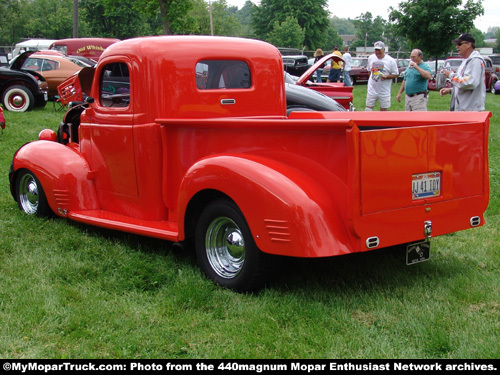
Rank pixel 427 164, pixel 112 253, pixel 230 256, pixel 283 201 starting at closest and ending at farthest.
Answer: pixel 283 201 < pixel 427 164 < pixel 230 256 < pixel 112 253

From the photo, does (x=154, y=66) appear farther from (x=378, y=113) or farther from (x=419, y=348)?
Answer: (x=419, y=348)

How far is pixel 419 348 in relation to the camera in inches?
128

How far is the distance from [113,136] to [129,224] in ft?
2.77

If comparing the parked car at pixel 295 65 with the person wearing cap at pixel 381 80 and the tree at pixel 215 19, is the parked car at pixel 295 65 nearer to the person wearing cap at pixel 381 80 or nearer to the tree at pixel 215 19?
the person wearing cap at pixel 381 80

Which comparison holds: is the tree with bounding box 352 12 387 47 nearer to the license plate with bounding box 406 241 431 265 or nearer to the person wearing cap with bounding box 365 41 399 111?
the person wearing cap with bounding box 365 41 399 111

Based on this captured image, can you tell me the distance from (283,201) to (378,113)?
6.15 ft

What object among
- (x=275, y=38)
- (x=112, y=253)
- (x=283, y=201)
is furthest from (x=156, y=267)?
(x=275, y=38)

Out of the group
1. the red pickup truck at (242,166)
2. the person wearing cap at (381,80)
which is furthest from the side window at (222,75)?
the person wearing cap at (381,80)

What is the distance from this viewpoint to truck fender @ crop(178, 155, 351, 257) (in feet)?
11.5

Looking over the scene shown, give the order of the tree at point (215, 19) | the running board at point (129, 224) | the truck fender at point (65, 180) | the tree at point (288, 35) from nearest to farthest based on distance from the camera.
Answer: the running board at point (129, 224), the truck fender at point (65, 180), the tree at point (288, 35), the tree at point (215, 19)

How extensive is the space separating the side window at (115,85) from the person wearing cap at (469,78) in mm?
4614

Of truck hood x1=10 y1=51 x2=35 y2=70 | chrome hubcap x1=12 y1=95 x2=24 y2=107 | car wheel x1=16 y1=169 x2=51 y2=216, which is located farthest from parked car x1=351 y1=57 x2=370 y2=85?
car wheel x1=16 y1=169 x2=51 y2=216

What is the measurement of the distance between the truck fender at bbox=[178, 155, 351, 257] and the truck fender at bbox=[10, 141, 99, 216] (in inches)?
83.3

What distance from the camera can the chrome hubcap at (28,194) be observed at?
6.08 metres
